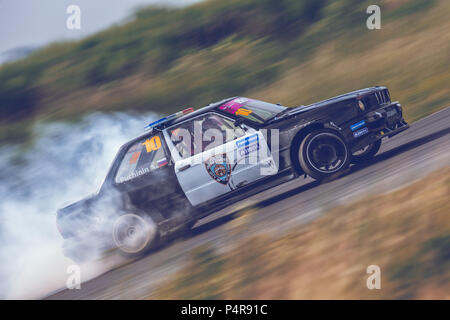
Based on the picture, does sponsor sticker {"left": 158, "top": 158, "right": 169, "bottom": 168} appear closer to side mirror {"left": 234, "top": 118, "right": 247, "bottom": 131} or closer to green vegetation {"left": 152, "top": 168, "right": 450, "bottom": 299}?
side mirror {"left": 234, "top": 118, "right": 247, "bottom": 131}

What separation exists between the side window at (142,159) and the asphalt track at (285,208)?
1092 mm

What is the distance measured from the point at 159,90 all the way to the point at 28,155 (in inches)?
152

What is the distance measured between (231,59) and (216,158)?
876 cm

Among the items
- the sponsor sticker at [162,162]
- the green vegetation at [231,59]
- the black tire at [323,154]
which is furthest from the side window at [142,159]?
the green vegetation at [231,59]

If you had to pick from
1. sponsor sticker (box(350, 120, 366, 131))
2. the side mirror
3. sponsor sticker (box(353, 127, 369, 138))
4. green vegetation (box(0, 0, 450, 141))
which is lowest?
sponsor sticker (box(353, 127, 369, 138))

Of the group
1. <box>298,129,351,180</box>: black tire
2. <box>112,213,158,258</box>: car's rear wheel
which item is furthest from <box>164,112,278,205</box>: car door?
<box>112,213,158,258</box>: car's rear wheel

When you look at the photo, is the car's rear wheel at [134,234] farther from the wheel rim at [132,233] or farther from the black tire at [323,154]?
the black tire at [323,154]

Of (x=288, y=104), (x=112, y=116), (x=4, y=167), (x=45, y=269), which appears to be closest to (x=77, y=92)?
(x=112, y=116)

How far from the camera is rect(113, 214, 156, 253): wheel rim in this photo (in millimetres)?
7367

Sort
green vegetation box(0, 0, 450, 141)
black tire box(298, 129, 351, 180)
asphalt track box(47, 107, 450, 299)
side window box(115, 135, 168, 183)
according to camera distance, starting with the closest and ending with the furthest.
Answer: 1. asphalt track box(47, 107, 450, 299)
2. black tire box(298, 129, 351, 180)
3. side window box(115, 135, 168, 183)
4. green vegetation box(0, 0, 450, 141)

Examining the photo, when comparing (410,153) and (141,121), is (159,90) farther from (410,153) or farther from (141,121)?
(410,153)

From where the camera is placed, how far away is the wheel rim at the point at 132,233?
24.2 feet

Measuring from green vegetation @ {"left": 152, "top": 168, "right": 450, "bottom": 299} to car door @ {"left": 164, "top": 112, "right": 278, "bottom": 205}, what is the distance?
1009mm

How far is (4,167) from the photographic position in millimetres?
14562
